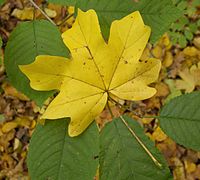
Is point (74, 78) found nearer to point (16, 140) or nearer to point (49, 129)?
point (49, 129)

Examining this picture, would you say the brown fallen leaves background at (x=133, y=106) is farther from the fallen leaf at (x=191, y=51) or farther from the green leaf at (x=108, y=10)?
the green leaf at (x=108, y=10)

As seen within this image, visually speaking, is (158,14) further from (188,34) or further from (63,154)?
(188,34)

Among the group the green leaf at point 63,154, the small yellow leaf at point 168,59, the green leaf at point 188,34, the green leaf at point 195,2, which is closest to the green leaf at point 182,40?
the green leaf at point 188,34

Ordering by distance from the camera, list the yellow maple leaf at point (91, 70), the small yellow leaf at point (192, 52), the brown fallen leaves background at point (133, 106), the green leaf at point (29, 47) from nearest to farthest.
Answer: the yellow maple leaf at point (91, 70)
the green leaf at point (29, 47)
the brown fallen leaves background at point (133, 106)
the small yellow leaf at point (192, 52)

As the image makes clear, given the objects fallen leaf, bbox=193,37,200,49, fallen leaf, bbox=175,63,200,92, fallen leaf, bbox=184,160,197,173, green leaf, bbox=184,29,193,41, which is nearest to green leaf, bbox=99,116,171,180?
fallen leaf, bbox=184,160,197,173

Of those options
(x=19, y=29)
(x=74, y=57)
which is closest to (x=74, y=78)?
(x=74, y=57)

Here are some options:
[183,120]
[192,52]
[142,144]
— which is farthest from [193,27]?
[142,144]
